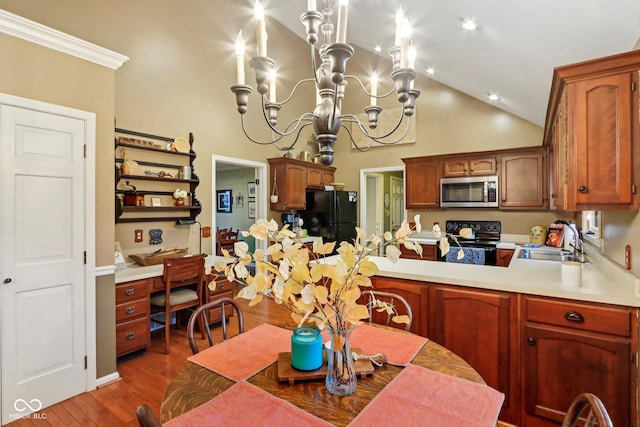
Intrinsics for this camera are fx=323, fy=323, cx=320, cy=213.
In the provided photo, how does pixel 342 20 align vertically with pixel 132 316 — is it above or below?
above

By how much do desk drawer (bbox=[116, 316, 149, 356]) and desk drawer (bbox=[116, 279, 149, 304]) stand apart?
0.21 m

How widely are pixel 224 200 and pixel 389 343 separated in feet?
21.6

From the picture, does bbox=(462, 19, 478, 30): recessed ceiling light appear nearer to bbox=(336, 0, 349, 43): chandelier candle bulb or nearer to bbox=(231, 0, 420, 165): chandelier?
bbox=(231, 0, 420, 165): chandelier

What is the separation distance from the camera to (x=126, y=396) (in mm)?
2346

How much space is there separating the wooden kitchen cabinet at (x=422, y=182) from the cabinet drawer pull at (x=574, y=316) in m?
3.43

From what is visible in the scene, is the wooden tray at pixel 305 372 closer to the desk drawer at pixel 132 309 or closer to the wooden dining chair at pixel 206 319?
the wooden dining chair at pixel 206 319

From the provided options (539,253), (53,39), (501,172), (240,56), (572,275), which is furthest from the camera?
(501,172)

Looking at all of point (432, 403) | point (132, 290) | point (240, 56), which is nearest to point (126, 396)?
point (132, 290)

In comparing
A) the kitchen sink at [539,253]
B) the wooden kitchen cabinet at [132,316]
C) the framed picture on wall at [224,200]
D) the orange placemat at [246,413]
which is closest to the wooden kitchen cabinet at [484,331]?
the orange placemat at [246,413]

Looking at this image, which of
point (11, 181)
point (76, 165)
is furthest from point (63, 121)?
point (11, 181)

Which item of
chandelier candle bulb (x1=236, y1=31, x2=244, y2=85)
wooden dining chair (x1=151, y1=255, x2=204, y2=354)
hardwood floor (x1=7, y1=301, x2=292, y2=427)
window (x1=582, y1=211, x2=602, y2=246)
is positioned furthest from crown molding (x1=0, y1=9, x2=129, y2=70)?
window (x1=582, y1=211, x2=602, y2=246)

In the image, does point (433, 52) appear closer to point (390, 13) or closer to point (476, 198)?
point (390, 13)

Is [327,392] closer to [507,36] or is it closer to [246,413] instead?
[246,413]

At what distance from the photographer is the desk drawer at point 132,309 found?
9.11 feet
